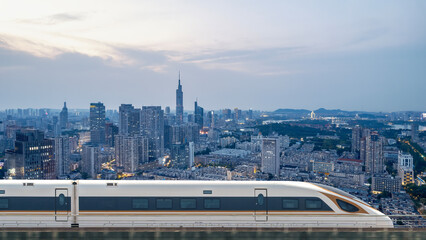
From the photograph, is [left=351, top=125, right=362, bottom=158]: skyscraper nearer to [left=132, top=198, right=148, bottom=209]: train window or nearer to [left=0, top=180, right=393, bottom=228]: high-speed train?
[left=0, top=180, right=393, bottom=228]: high-speed train

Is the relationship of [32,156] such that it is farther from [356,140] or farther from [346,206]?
[356,140]

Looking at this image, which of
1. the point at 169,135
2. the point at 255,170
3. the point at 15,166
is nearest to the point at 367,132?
the point at 255,170

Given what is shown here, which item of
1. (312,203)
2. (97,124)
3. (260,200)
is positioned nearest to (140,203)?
(260,200)

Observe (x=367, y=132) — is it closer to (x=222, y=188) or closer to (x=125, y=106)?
(x=222, y=188)

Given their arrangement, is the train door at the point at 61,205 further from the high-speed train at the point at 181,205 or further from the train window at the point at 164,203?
the train window at the point at 164,203

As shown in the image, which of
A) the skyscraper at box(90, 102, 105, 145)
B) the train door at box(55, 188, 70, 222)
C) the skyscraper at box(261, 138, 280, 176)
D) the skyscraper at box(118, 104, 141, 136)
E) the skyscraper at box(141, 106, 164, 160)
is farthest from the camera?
the skyscraper at box(118, 104, 141, 136)

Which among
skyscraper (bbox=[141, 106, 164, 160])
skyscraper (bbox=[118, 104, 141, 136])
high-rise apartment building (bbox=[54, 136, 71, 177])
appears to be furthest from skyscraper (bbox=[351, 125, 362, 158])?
skyscraper (bbox=[118, 104, 141, 136])
